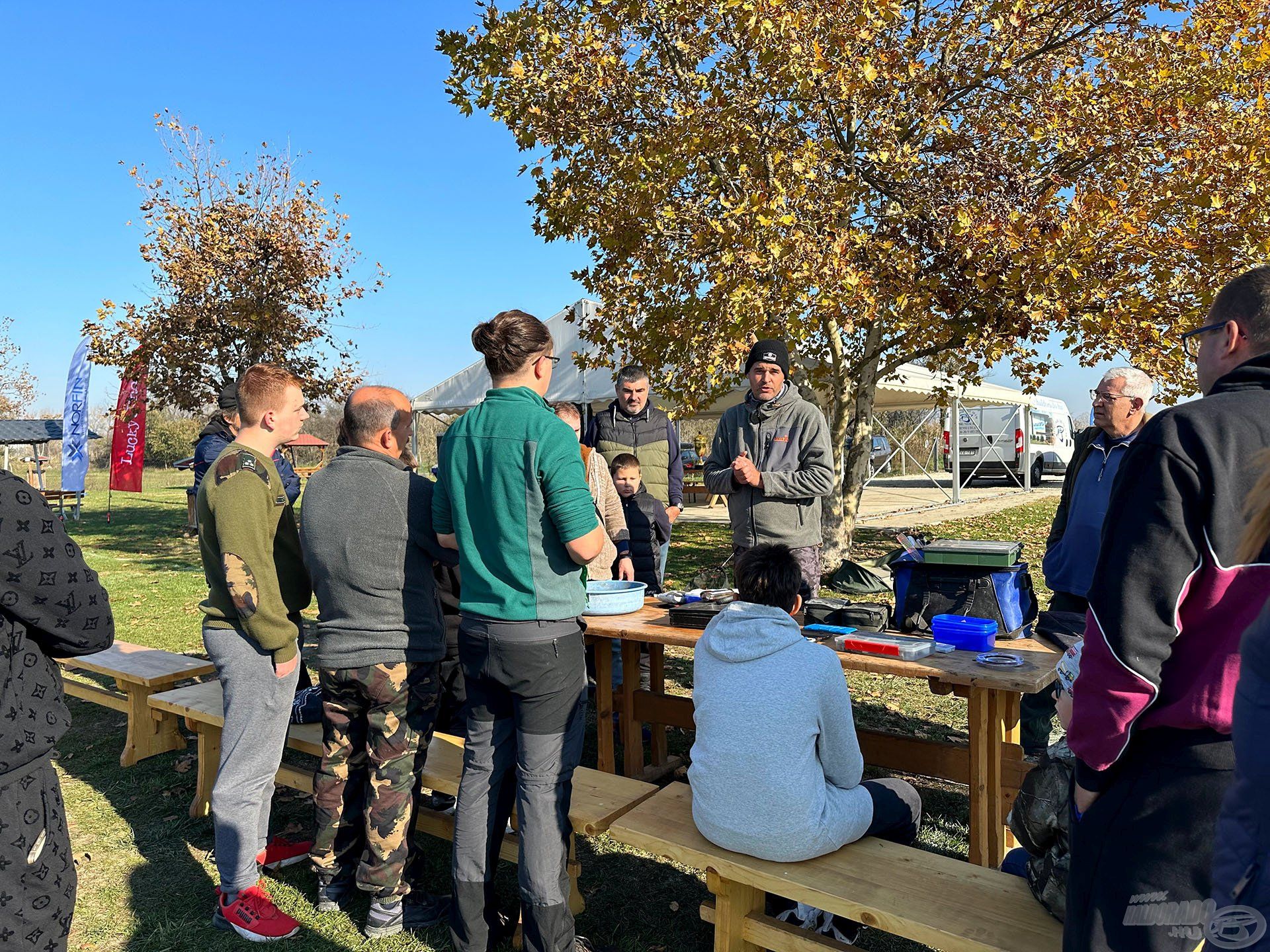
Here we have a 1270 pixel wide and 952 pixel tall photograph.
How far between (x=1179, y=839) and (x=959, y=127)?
8621 millimetres

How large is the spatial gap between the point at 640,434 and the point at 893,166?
434 cm

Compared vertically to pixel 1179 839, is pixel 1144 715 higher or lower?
higher

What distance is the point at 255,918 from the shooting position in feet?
9.34

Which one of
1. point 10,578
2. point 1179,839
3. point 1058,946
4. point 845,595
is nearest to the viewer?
point 1179,839

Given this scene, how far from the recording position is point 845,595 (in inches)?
319

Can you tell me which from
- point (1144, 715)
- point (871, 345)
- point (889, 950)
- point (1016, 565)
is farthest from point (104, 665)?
point (871, 345)

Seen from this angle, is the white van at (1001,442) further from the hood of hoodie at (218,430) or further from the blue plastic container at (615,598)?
the blue plastic container at (615,598)

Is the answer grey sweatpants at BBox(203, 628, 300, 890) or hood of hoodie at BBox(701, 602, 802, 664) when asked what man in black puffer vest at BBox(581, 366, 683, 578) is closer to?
grey sweatpants at BBox(203, 628, 300, 890)

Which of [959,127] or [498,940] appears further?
[959,127]

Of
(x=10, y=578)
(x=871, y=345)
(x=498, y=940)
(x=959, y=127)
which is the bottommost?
(x=498, y=940)

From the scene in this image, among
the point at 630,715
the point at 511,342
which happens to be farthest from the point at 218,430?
the point at 511,342

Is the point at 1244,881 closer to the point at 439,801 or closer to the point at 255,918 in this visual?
the point at 255,918

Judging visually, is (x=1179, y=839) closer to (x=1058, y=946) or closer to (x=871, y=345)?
(x=1058, y=946)

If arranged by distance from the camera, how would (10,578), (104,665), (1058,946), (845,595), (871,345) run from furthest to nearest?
(871,345), (845,595), (104,665), (1058,946), (10,578)
